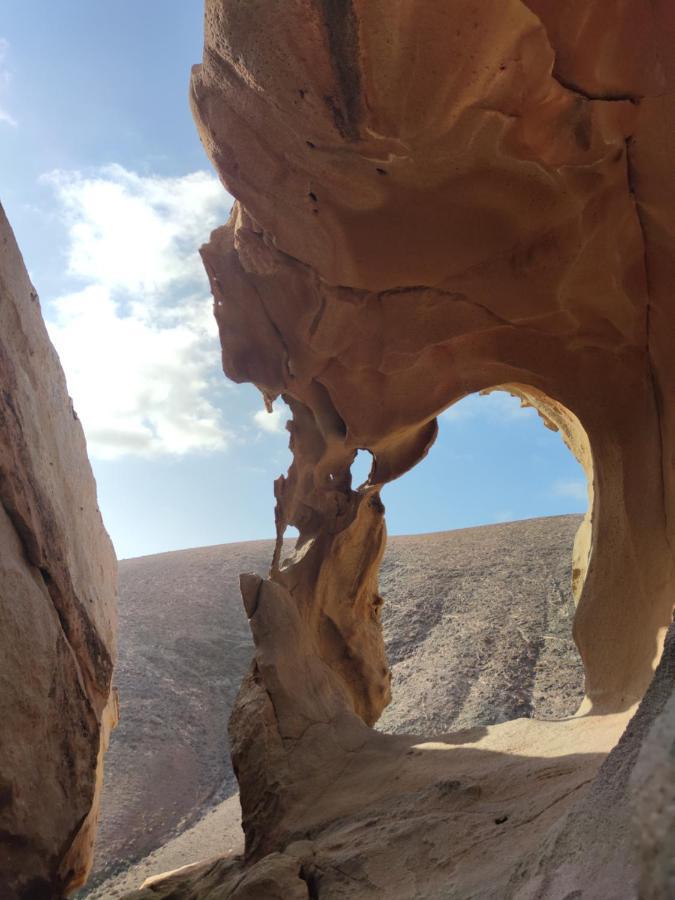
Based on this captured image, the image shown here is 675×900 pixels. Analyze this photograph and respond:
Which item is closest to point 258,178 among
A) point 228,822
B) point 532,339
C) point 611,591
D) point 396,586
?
point 532,339

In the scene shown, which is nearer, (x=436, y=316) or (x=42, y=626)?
(x=42, y=626)

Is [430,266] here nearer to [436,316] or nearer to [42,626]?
[436,316]

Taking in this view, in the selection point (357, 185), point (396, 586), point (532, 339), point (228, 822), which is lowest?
point (228, 822)

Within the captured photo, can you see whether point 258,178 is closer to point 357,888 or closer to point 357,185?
point 357,185

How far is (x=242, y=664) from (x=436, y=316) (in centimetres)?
1589

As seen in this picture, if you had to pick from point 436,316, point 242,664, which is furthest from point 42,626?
point 242,664

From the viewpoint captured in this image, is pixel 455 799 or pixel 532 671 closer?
pixel 455 799

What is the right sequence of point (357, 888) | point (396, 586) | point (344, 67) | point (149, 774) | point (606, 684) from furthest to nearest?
1. point (396, 586)
2. point (149, 774)
3. point (606, 684)
4. point (344, 67)
5. point (357, 888)

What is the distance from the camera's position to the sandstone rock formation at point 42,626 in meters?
3.06

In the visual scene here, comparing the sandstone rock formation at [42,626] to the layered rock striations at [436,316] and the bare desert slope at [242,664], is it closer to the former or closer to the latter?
the layered rock striations at [436,316]

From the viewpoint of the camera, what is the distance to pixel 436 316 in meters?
4.67

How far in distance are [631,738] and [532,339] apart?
11.4ft

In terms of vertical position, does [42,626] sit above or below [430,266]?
below

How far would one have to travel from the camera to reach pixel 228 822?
12422 mm
